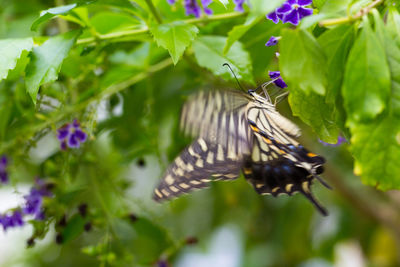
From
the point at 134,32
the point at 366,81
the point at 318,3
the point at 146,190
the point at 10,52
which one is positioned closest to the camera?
the point at 366,81

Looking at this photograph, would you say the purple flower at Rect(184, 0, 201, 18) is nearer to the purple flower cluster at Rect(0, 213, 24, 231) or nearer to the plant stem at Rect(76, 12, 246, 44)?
the plant stem at Rect(76, 12, 246, 44)

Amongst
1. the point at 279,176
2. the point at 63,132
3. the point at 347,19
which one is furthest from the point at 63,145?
the point at 347,19

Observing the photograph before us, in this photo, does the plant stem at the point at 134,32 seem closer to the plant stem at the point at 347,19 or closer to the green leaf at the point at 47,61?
the green leaf at the point at 47,61

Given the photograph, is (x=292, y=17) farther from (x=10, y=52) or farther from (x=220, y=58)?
(x=10, y=52)

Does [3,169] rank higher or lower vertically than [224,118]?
lower

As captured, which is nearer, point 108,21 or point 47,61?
point 47,61

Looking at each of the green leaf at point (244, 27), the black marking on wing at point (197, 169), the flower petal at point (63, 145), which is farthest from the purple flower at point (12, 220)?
the green leaf at point (244, 27)

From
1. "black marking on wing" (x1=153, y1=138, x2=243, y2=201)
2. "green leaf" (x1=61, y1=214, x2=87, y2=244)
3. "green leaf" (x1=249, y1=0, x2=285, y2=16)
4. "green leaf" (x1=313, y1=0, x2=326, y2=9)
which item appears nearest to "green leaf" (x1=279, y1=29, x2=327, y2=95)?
"green leaf" (x1=249, y1=0, x2=285, y2=16)

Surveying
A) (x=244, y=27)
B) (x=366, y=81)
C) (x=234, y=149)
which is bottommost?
(x=234, y=149)
